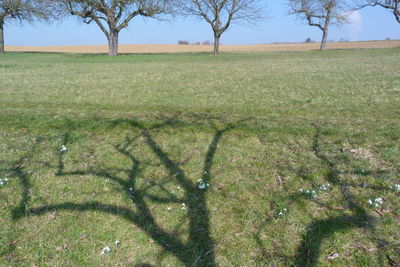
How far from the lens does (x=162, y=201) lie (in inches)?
194

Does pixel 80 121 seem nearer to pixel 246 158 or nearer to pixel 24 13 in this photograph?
pixel 246 158

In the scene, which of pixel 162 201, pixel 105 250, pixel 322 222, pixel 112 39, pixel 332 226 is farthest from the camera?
pixel 112 39

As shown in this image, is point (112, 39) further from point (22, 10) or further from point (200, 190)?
point (200, 190)

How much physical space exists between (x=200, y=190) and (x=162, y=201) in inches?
25.6

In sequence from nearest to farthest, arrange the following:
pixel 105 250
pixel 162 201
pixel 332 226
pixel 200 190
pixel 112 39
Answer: pixel 105 250 < pixel 332 226 < pixel 162 201 < pixel 200 190 < pixel 112 39

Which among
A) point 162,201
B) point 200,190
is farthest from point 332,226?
point 162,201

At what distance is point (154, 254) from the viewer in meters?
3.87

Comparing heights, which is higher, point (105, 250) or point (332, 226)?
point (332, 226)

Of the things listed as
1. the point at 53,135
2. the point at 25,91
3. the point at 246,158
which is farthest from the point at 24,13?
the point at 246,158

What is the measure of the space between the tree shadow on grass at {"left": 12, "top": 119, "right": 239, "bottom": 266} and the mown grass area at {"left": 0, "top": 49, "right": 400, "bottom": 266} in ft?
0.06

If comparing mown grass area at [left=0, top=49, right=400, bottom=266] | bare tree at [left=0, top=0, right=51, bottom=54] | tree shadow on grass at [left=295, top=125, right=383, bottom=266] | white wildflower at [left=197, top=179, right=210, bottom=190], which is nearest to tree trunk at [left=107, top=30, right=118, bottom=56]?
bare tree at [left=0, top=0, right=51, bottom=54]

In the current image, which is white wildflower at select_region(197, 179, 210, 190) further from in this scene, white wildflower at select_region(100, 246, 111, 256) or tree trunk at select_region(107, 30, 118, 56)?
tree trunk at select_region(107, 30, 118, 56)

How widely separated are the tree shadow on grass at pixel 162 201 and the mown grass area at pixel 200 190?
19mm

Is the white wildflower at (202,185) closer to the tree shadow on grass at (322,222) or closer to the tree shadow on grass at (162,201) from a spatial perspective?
the tree shadow on grass at (162,201)
